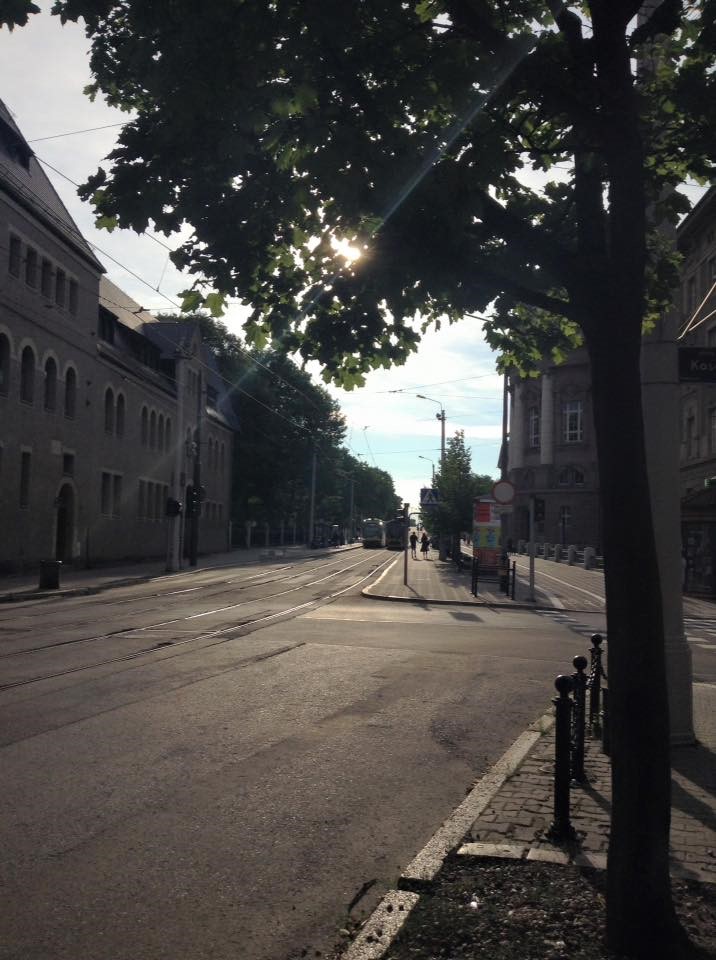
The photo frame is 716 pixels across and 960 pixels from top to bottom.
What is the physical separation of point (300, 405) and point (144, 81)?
71609 millimetres

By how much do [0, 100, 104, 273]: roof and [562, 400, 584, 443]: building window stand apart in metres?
39.1

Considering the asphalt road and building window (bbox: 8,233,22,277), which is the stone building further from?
the asphalt road

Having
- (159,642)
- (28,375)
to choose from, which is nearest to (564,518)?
(28,375)

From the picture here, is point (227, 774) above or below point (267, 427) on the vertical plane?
below

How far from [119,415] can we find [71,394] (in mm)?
6915

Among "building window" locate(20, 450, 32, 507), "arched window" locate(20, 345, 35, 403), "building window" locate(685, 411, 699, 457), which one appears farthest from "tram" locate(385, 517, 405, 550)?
"arched window" locate(20, 345, 35, 403)

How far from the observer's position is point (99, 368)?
129 feet

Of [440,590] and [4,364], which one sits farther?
[4,364]

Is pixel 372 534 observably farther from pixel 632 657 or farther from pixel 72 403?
pixel 632 657

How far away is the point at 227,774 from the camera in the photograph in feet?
22.3

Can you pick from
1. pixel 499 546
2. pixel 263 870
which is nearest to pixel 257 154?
pixel 263 870

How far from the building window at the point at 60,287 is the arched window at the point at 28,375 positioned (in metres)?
3.23

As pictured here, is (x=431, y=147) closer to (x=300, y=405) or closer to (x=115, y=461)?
(x=115, y=461)

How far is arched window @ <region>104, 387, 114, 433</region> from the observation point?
4097 centimetres
